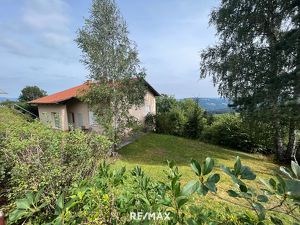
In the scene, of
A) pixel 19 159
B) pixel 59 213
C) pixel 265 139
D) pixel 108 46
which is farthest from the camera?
pixel 265 139

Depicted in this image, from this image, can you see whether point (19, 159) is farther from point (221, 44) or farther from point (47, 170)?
point (221, 44)

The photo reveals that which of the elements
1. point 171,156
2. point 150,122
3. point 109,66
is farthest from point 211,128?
point 109,66

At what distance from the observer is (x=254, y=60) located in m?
11.5

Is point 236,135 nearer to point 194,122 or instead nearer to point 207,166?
point 194,122

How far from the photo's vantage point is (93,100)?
12.1 m

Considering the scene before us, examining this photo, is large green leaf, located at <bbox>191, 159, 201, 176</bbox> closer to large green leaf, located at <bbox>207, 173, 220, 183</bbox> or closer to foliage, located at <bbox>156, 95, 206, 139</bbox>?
large green leaf, located at <bbox>207, 173, 220, 183</bbox>

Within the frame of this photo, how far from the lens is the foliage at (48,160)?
272cm

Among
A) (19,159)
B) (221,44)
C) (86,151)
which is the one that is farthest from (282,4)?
(19,159)

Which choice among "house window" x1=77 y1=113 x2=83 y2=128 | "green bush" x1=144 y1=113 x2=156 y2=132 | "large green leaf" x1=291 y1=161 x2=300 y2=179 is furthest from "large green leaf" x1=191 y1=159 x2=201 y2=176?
"green bush" x1=144 y1=113 x2=156 y2=132

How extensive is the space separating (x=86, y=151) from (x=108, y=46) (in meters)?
9.62

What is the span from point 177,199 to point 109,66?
454 inches

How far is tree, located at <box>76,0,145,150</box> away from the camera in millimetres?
11758

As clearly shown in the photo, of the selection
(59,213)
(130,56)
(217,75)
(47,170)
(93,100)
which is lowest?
(47,170)

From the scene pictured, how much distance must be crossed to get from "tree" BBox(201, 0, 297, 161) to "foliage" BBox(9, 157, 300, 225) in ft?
34.9
